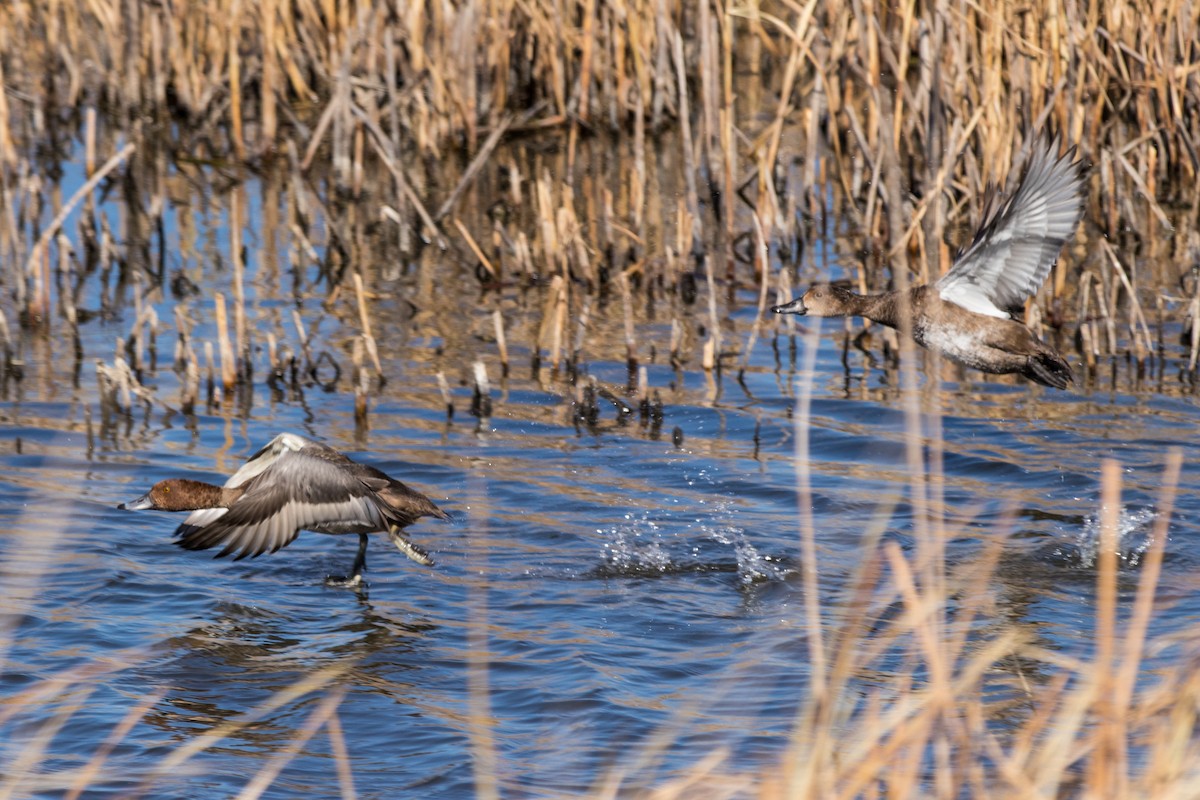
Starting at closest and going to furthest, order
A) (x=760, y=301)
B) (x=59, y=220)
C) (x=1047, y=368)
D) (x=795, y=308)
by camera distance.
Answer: (x=1047, y=368) → (x=795, y=308) → (x=59, y=220) → (x=760, y=301)

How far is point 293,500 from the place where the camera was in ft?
18.8

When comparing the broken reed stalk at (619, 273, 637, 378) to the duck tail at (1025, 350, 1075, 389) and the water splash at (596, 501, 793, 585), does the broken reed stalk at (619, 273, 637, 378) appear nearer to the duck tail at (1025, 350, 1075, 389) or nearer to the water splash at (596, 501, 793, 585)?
the water splash at (596, 501, 793, 585)

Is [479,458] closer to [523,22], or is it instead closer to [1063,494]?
[1063,494]

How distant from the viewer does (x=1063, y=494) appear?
6.74m

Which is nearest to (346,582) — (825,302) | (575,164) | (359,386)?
(359,386)

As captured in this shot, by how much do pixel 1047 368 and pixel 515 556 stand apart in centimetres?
230

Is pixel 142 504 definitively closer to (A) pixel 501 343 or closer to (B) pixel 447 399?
(B) pixel 447 399

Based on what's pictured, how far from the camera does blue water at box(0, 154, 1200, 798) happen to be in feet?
15.3

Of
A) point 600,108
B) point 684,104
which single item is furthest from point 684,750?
point 600,108

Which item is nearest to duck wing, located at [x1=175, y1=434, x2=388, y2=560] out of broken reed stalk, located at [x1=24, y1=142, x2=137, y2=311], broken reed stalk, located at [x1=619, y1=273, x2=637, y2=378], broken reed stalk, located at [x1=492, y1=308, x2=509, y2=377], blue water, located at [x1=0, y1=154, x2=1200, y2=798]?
blue water, located at [x1=0, y1=154, x2=1200, y2=798]

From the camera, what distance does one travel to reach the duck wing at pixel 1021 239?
6090 millimetres

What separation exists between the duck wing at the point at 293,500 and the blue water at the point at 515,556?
1.05 feet

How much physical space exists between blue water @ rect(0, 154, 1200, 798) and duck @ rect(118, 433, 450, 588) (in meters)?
0.31

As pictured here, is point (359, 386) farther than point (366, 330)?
No
